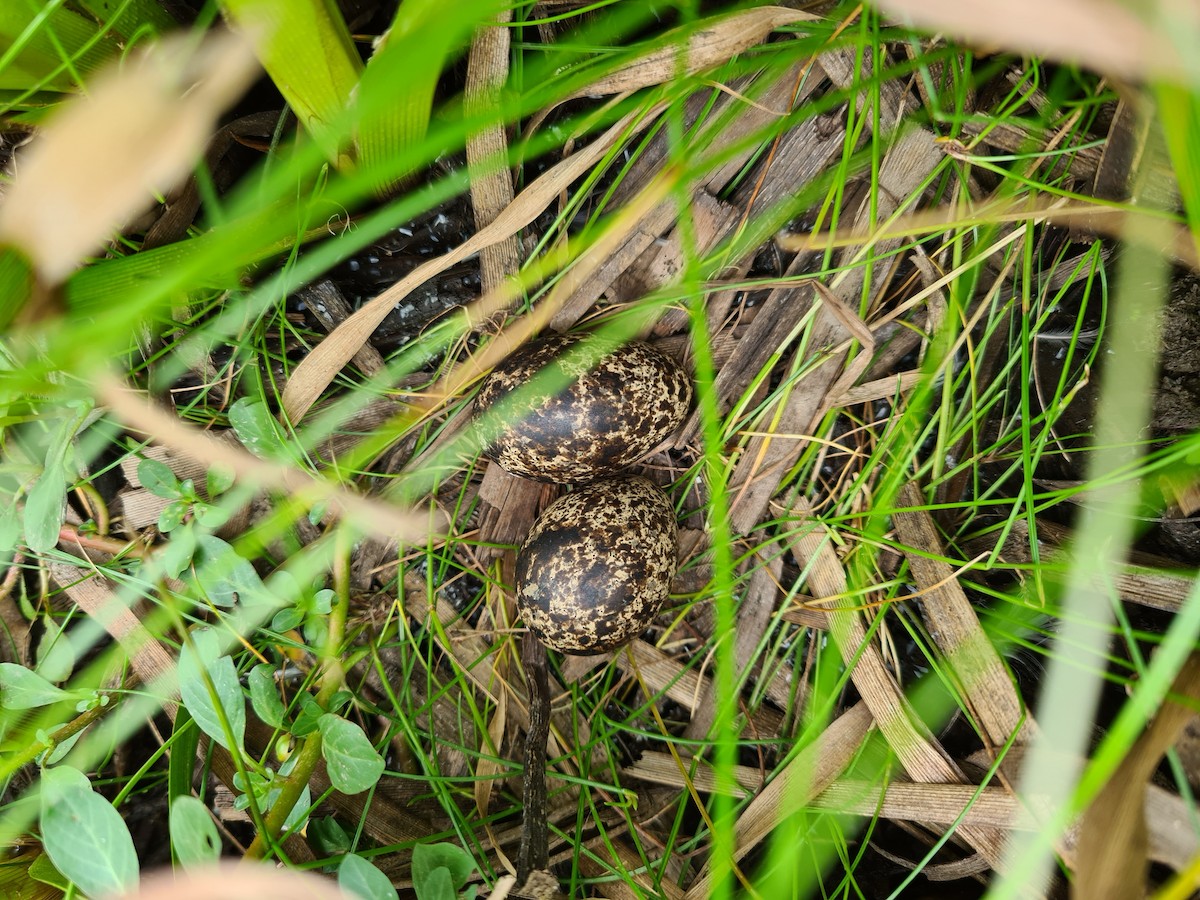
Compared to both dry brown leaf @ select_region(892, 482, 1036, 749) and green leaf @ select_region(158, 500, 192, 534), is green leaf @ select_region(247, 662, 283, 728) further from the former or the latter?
dry brown leaf @ select_region(892, 482, 1036, 749)

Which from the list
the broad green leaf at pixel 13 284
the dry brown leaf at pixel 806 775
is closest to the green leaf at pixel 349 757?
the dry brown leaf at pixel 806 775

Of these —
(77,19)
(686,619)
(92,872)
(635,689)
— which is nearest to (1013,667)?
(686,619)

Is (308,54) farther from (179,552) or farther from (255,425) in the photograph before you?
(179,552)

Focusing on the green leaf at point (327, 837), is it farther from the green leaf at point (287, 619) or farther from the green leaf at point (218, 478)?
the green leaf at point (218, 478)

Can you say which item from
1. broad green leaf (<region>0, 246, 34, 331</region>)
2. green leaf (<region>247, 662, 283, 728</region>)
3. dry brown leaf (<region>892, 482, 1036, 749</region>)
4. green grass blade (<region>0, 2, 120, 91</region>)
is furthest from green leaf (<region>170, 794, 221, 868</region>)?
dry brown leaf (<region>892, 482, 1036, 749</region>)

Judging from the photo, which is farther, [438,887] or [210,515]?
[210,515]

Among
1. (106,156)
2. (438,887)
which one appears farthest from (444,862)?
(106,156)
